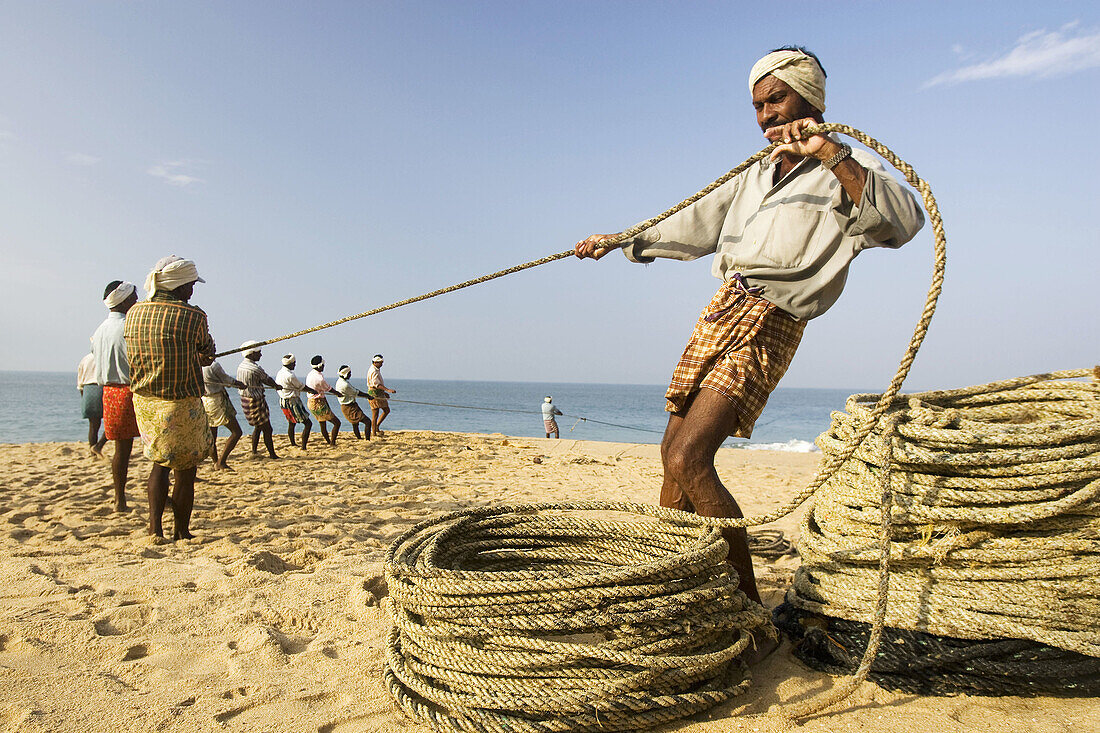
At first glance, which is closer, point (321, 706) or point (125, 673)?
Answer: point (321, 706)

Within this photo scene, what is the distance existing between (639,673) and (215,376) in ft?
24.7

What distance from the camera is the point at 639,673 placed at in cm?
189

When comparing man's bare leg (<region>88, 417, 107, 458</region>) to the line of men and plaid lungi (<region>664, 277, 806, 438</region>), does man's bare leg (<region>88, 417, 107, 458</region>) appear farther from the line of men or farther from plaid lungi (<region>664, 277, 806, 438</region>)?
plaid lungi (<region>664, 277, 806, 438</region>)

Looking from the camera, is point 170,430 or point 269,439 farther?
point 269,439

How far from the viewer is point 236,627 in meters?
2.64

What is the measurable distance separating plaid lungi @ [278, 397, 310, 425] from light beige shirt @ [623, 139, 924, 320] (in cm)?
892

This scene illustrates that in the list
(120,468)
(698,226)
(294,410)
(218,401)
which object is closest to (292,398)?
(294,410)

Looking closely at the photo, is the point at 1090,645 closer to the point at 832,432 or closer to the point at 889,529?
the point at 889,529

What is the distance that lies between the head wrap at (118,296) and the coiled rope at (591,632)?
4.33 meters

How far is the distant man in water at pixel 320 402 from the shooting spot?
10.7 m

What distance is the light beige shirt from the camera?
219 cm

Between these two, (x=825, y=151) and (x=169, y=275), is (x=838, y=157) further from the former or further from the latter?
(x=169, y=275)

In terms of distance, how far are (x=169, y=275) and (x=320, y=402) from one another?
6.88 m

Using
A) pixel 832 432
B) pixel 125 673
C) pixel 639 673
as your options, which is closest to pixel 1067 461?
pixel 832 432
